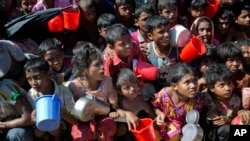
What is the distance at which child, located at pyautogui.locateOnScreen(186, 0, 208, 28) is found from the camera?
5305 millimetres

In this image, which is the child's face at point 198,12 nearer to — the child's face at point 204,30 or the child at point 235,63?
the child's face at point 204,30

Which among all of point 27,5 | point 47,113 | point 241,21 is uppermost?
point 27,5

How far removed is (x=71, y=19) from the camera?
494 cm

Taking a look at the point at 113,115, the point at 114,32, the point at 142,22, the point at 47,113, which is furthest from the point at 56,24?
the point at 47,113

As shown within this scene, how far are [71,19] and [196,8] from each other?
116 cm

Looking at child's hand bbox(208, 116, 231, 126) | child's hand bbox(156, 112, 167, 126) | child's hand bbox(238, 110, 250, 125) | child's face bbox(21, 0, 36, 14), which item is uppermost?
child's face bbox(21, 0, 36, 14)

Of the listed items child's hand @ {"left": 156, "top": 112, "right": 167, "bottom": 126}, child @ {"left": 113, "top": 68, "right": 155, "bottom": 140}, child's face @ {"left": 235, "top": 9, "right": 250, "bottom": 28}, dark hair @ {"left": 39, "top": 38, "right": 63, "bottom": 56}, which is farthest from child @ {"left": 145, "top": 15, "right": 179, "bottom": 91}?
child's face @ {"left": 235, "top": 9, "right": 250, "bottom": 28}

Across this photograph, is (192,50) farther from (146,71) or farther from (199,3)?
(199,3)

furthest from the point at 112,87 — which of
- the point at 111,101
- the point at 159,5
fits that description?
→ the point at 159,5

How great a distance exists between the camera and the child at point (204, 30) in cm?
512

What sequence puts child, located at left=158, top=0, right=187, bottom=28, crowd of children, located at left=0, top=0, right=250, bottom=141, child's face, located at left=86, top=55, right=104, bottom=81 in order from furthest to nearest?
Answer: child, located at left=158, top=0, right=187, bottom=28
child's face, located at left=86, top=55, right=104, bottom=81
crowd of children, located at left=0, top=0, right=250, bottom=141

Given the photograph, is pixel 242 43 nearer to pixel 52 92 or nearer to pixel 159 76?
pixel 159 76

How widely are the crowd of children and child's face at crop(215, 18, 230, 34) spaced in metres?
0.21

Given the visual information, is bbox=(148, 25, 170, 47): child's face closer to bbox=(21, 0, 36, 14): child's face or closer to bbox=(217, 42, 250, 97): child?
bbox=(217, 42, 250, 97): child
